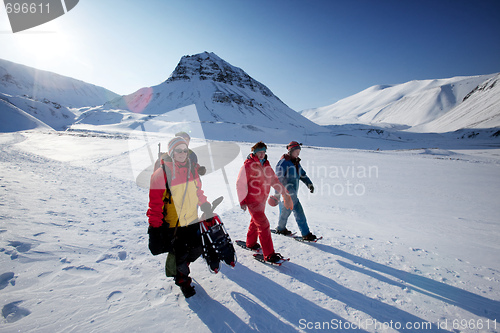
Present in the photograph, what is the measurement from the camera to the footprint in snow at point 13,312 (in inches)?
80.6

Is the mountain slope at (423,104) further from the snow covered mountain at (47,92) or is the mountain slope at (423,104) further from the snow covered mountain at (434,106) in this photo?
the snow covered mountain at (47,92)

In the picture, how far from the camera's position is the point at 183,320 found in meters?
2.28

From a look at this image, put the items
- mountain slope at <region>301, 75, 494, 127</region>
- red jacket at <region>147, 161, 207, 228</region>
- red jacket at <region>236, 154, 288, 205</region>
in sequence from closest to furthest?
red jacket at <region>147, 161, 207, 228</region>, red jacket at <region>236, 154, 288, 205</region>, mountain slope at <region>301, 75, 494, 127</region>

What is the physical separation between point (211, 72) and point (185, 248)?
476 ft

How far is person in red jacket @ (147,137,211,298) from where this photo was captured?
2467 mm

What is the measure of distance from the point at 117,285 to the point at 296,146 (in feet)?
11.9

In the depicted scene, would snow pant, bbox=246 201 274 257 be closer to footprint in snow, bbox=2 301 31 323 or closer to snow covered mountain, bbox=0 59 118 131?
footprint in snow, bbox=2 301 31 323

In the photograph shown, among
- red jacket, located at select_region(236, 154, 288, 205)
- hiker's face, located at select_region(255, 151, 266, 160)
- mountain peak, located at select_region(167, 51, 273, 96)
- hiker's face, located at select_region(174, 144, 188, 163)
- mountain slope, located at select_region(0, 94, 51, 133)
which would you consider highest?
mountain peak, located at select_region(167, 51, 273, 96)

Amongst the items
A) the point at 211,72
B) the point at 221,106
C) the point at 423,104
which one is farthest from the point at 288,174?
the point at 423,104

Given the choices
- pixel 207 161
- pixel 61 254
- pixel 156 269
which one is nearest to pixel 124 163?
pixel 207 161

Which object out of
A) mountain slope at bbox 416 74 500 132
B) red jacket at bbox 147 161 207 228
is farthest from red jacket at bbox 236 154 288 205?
mountain slope at bbox 416 74 500 132

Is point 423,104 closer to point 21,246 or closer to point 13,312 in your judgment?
point 21,246

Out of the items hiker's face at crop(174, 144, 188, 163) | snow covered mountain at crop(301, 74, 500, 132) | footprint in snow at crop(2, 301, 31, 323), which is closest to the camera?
footprint in snow at crop(2, 301, 31, 323)

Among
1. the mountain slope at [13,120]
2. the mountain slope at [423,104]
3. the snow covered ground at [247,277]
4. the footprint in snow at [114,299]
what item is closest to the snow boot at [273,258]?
the snow covered ground at [247,277]
